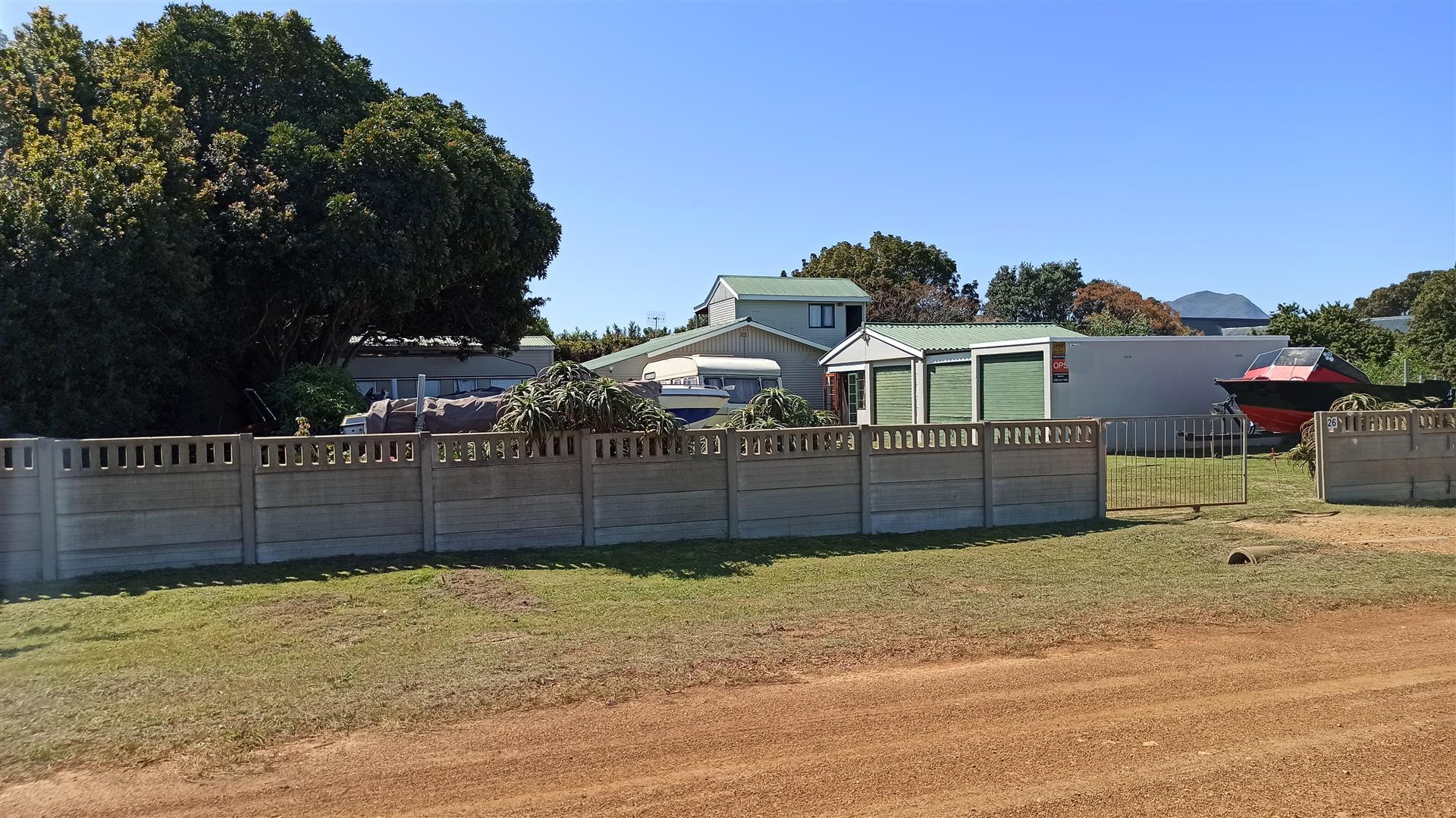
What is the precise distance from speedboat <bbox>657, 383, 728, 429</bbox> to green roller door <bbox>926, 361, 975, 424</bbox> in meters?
10.4

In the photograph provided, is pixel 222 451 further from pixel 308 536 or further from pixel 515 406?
pixel 515 406

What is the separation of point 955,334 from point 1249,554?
904 inches

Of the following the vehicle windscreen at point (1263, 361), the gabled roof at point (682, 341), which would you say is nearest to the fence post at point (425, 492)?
the vehicle windscreen at point (1263, 361)

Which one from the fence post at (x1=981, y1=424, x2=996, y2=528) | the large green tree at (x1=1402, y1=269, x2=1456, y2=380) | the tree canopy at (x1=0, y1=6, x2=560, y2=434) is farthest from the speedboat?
the large green tree at (x1=1402, y1=269, x2=1456, y2=380)

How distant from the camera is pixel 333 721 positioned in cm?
519

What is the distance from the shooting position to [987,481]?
1195cm

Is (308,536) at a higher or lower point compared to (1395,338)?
lower

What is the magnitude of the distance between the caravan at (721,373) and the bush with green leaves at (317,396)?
11665mm

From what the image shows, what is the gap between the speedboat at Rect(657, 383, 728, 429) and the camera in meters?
20.0

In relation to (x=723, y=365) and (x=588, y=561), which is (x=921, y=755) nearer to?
(x=588, y=561)

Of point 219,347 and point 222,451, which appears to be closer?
point 222,451

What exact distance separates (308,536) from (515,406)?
245 cm


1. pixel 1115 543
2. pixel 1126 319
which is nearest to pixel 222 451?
pixel 1115 543

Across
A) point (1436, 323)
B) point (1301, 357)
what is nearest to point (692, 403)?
point (1301, 357)
